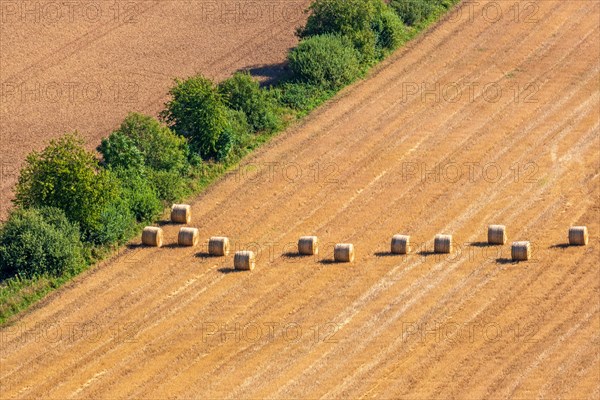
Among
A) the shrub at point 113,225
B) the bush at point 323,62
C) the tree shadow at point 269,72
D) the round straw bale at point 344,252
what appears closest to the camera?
the round straw bale at point 344,252

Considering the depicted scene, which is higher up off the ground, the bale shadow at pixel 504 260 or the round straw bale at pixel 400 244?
the round straw bale at pixel 400 244

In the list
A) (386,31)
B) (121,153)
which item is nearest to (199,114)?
(121,153)

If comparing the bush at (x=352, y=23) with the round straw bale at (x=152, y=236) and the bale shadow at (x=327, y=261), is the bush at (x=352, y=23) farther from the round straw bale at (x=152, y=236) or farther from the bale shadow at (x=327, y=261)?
the bale shadow at (x=327, y=261)

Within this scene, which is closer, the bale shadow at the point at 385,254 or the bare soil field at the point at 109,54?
the bale shadow at the point at 385,254

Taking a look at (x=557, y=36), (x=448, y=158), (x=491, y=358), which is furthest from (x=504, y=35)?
(x=491, y=358)

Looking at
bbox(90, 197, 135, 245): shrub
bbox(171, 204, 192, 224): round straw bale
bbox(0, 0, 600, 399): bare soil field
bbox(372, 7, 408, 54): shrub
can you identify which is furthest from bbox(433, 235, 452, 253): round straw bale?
bbox(372, 7, 408, 54): shrub

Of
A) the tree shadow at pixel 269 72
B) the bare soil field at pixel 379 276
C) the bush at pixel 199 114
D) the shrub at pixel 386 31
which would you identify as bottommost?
the bare soil field at pixel 379 276

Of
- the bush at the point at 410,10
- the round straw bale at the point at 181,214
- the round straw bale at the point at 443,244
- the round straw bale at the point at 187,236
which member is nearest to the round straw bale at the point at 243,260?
the round straw bale at the point at 187,236
